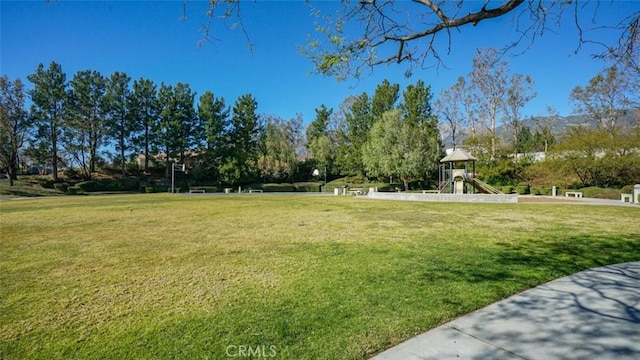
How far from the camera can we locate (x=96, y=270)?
14.0ft

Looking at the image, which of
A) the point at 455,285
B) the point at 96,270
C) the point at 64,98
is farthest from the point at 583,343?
the point at 64,98

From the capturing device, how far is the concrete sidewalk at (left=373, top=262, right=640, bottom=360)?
2207 millimetres

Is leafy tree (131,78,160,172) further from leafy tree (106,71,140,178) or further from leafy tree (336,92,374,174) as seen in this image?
leafy tree (336,92,374,174)

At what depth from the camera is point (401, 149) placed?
3173 centimetres

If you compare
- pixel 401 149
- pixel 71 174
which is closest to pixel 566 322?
pixel 401 149

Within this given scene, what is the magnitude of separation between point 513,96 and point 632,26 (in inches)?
1342

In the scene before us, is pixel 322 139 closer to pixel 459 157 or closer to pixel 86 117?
pixel 459 157

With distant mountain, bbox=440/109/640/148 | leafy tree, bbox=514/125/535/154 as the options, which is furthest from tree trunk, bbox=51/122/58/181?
leafy tree, bbox=514/125/535/154

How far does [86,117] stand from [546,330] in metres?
49.8

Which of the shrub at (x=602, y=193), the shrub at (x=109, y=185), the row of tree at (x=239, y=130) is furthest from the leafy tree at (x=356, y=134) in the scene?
the shrub at (x=109, y=185)

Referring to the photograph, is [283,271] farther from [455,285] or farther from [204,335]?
[455,285]

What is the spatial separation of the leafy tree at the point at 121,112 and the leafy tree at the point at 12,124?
27.2ft

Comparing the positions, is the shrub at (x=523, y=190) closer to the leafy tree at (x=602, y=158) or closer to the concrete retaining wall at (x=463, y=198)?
the leafy tree at (x=602, y=158)

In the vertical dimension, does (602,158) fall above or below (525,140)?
below
